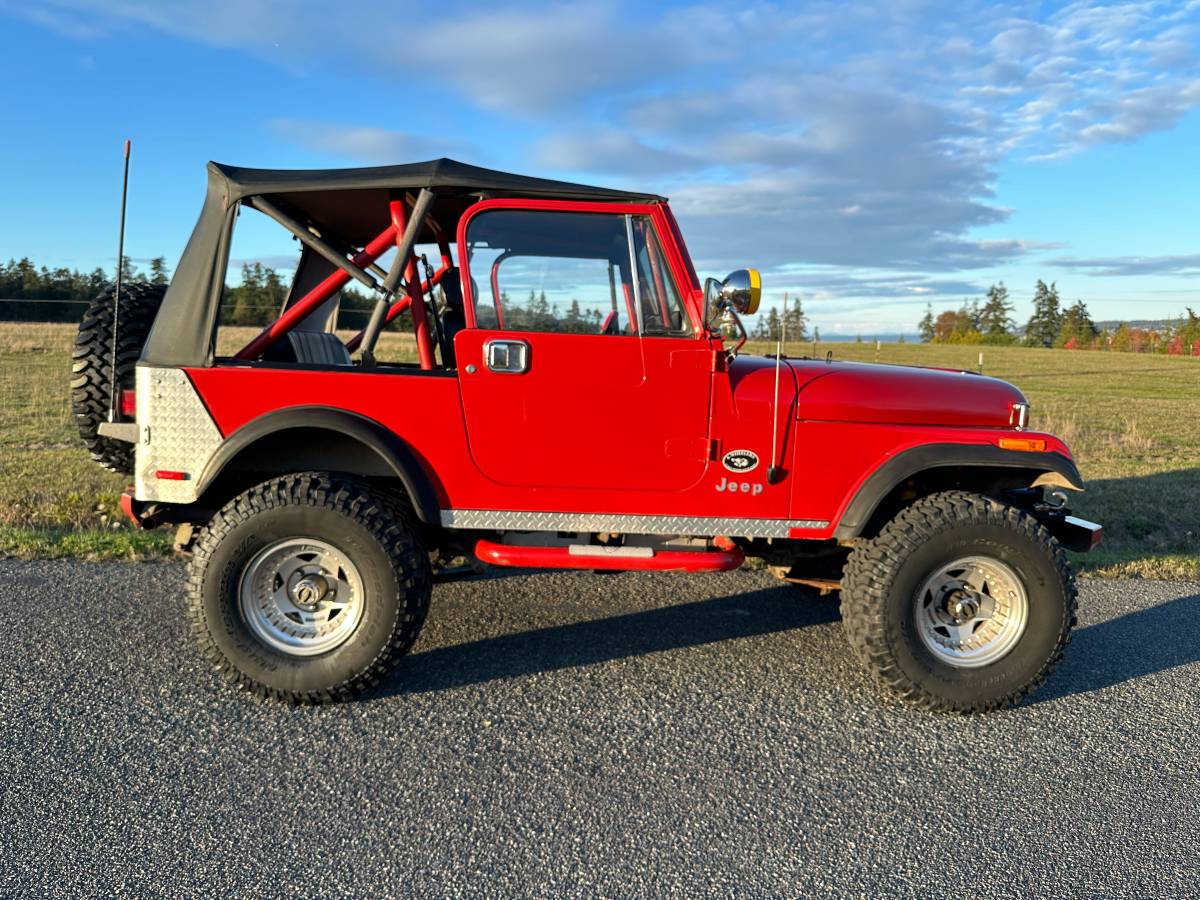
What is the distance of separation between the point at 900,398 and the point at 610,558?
5.03 feet

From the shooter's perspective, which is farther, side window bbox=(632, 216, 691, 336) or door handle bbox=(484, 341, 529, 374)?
side window bbox=(632, 216, 691, 336)

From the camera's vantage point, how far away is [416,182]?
12.8ft

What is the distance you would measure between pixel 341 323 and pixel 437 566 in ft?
4.87

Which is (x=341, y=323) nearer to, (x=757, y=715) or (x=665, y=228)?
(x=665, y=228)

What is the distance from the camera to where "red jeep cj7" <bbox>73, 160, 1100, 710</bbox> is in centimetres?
378

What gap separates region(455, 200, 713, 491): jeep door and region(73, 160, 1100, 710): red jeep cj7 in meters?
0.01

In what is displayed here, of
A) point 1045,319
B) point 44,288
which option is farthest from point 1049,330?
point 44,288

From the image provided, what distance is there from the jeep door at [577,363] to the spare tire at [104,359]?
171cm

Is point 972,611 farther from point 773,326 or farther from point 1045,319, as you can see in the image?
point 1045,319

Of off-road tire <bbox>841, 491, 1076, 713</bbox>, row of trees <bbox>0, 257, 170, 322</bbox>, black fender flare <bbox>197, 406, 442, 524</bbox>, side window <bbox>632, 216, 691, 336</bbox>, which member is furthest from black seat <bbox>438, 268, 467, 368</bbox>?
row of trees <bbox>0, 257, 170, 322</bbox>

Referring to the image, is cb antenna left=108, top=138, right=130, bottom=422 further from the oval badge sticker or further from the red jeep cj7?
the oval badge sticker

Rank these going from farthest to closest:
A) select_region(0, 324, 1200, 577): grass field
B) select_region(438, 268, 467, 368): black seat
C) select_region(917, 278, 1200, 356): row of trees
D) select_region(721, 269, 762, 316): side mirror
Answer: select_region(917, 278, 1200, 356): row of trees → select_region(0, 324, 1200, 577): grass field → select_region(438, 268, 467, 368): black seat → select_region(721, 269, 762, 316): side mirror

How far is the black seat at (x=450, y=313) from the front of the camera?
4.59m

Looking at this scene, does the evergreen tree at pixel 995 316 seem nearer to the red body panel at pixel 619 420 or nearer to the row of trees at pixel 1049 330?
the row of trees at pixel 1049 330
